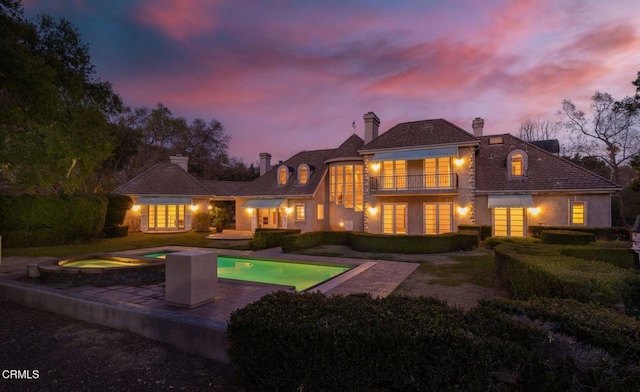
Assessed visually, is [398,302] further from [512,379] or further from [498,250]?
[498,250]

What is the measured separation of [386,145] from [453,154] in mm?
4467

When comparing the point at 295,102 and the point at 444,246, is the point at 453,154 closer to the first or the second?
the point at 444,246

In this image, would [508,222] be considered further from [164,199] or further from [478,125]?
[164,199]

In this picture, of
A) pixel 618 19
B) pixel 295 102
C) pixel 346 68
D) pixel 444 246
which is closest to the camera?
pixel 618 19

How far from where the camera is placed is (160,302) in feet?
23.5

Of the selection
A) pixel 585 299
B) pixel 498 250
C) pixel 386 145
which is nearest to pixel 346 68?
pixel 386 145

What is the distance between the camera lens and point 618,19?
13.5m

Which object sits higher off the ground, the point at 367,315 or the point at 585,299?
the point at 367,315

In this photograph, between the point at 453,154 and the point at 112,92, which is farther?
the point at 453,154

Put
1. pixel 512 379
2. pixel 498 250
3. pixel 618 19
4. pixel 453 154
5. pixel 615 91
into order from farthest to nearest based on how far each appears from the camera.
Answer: pixel 615 91
pixel 453 154
pixel 618 19
pixel 498 250
pixel 512 379

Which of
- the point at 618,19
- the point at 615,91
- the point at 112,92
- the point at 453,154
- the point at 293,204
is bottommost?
the point at 293,204

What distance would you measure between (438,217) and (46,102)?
21.2 metres

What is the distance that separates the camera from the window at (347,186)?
77.3 ft

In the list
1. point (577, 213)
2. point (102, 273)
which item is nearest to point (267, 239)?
point (102, 273)
